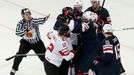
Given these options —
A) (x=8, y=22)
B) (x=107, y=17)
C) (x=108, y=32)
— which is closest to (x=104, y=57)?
(x=108, y=32)

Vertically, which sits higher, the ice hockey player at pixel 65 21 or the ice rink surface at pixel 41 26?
the ice hockey player at pixel 65 21

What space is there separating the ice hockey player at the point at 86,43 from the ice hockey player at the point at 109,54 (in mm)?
233

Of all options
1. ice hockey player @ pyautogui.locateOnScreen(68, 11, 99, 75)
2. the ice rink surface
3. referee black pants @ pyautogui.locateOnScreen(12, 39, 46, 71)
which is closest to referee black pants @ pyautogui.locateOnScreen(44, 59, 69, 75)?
ice hockey player @ pyautogui.locateOnScreen(68, 11, 99, 75)

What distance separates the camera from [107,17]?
4234 millimetres

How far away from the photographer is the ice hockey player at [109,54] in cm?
347

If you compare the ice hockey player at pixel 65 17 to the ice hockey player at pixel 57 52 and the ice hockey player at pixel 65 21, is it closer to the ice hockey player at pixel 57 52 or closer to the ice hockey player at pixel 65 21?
the ice hockey player at pixel 65 21

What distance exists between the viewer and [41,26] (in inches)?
230

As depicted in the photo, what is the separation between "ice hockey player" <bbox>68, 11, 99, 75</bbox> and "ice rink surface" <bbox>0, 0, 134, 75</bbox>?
2.59ft

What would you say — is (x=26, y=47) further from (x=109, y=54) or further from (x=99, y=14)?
(x=109, y=54)

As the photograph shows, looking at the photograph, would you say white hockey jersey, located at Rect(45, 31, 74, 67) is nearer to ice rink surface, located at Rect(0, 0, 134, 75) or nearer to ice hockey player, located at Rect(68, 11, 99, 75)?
ice hockey player, located at Rect(68, 11, 99, 75)

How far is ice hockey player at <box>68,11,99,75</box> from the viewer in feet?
12.2

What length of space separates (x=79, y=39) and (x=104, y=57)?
496 millimetres

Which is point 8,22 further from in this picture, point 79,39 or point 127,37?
point 79,39

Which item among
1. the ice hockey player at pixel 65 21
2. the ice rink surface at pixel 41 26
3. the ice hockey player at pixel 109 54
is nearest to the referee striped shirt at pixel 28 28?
the ice hockey player at pixel 65 21
